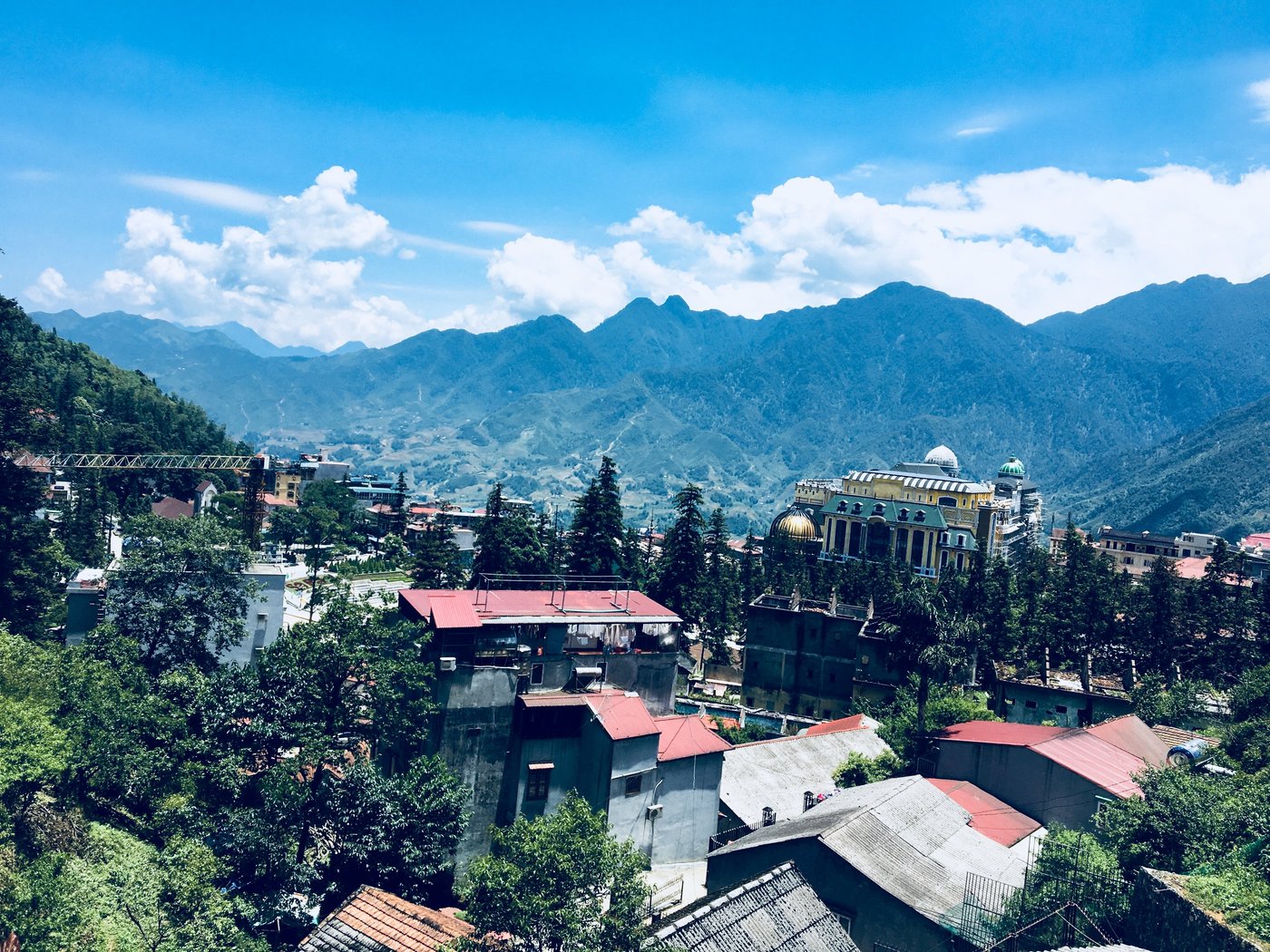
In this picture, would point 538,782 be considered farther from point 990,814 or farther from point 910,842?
point 990,814

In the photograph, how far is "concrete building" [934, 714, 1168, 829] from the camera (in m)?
31.6

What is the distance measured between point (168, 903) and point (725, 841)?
62.6 feet

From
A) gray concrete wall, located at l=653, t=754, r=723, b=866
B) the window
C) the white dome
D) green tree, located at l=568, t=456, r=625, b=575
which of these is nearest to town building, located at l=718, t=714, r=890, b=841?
gray concrete wall, located at l=653, t=754, r=723, b=866

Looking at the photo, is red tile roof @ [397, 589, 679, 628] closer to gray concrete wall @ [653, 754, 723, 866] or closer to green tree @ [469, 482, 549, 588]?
gray concrete wall @ [653, 754, 723, 866]

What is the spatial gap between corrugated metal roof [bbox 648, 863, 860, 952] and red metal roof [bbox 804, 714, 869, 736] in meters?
18.3

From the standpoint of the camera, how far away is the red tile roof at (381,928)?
22.6 meters

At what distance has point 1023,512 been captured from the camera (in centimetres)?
13138

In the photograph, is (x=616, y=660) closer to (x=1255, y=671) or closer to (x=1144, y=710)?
(x=1144, y=710)

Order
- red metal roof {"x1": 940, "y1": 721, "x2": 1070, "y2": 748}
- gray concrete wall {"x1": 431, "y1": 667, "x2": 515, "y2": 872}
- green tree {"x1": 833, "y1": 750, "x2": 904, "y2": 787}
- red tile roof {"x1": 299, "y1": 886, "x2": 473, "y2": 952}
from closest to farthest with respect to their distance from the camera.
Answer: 1. red tile roof {"x1": 299, "y1": 886, "x2": 473, "y2": 952}
2. gray concrete wall {"x1": 431, "y1": 667, "x2": 515, "y2": 872}
3. red metal roof {"x1": 940, "y1": 721, "x2": 1070, "y2": 748}
4. green tree {"x1": 833, "y1": 750, "x2": 904, "y2": 787}

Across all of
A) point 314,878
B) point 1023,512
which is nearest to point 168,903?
point 314,878

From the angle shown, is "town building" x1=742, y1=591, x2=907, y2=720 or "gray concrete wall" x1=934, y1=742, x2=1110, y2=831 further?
"town building" x1=742, y1=591, x2=907, y2=720

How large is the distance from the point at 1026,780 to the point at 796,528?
235 ft

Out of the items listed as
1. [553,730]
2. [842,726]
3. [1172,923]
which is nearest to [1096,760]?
A: [842,726]

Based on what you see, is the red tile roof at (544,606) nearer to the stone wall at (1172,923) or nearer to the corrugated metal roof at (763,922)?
the corrugated metal roof at (763,922)
